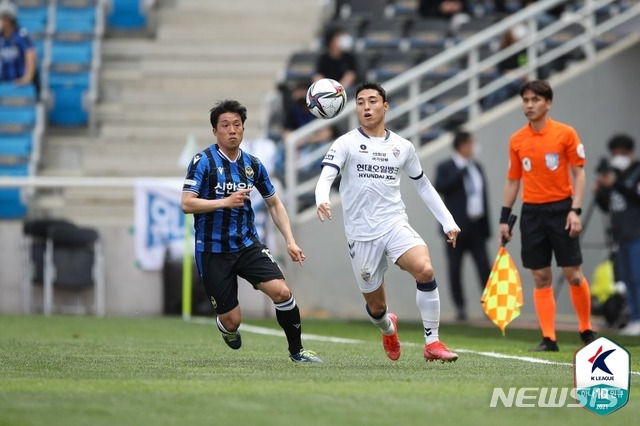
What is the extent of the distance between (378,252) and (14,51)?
1220 cm

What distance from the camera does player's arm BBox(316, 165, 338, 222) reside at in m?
9.78

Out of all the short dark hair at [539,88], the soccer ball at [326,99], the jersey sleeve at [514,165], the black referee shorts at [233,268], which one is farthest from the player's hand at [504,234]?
the black referee shorts at [233,268]

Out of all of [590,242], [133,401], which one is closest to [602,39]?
[590,242]

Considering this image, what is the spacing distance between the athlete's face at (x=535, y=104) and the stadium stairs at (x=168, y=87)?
8877 mm

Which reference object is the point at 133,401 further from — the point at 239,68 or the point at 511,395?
the point at 239,68

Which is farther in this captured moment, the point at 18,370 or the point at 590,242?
the point at 590,242

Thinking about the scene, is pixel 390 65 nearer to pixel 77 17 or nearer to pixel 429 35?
pixel 429 35

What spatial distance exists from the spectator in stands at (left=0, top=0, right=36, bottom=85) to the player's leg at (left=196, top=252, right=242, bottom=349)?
11.4 m

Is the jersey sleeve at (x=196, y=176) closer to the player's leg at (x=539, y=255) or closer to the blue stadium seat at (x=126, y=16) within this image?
the player's leg at (x=539, y=255)

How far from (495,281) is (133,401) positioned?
5.69 m

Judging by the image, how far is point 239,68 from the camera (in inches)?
944

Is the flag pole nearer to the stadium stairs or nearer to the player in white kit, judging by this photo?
the stadium stairs

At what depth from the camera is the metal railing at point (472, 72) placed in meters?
19.0

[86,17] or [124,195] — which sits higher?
[86,17]
